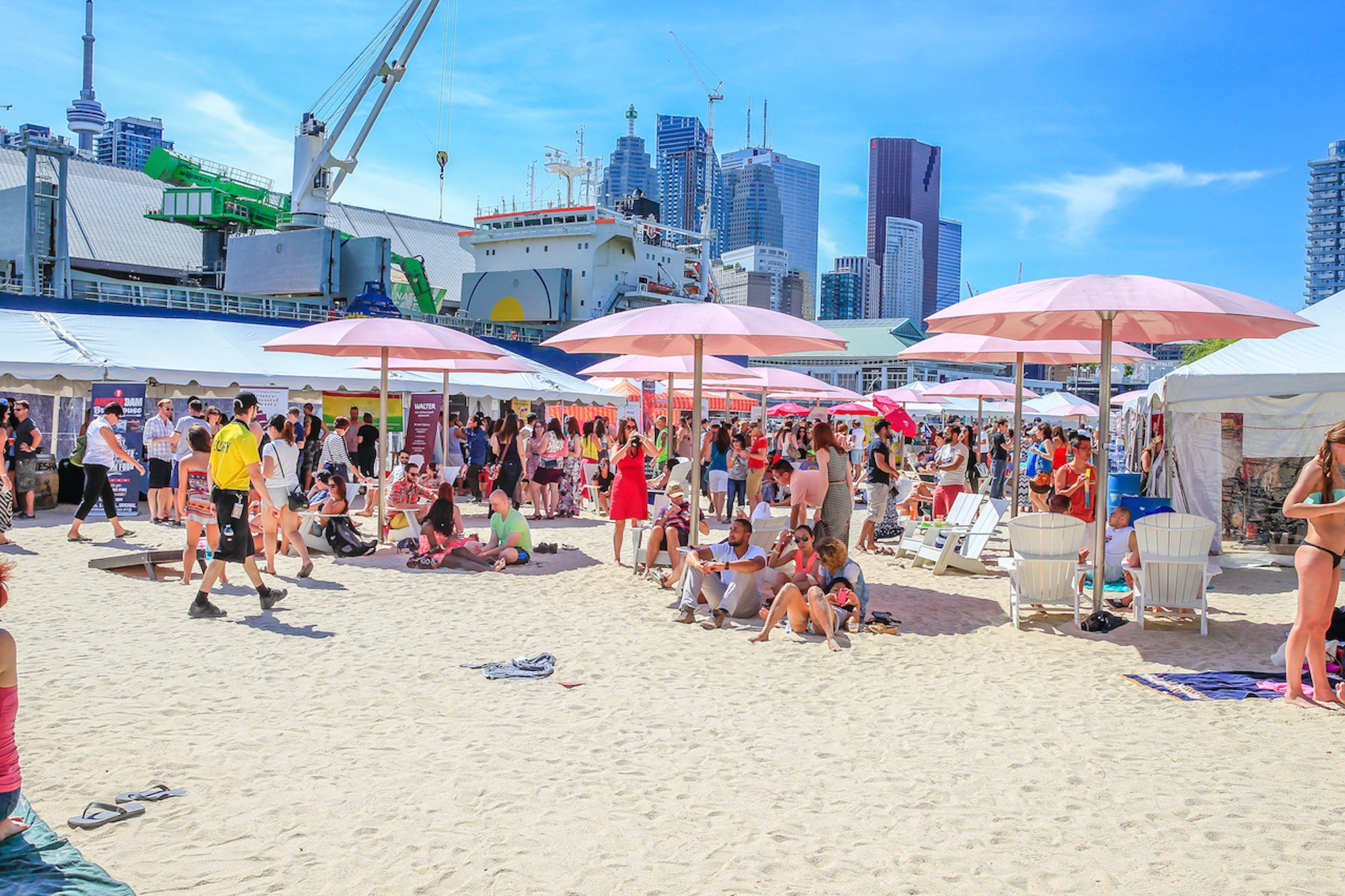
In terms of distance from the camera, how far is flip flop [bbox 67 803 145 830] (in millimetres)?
3277

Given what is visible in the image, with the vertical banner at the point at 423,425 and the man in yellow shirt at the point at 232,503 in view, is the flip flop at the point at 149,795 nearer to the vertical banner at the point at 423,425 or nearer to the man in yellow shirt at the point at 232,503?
the man in yellow shirt at the point at 232,503

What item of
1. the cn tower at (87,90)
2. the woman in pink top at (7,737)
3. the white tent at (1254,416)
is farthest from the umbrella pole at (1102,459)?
the cn tower at (87,90)

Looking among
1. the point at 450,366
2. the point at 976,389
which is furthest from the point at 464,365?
the point at 976,389

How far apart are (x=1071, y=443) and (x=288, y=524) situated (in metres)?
7.68

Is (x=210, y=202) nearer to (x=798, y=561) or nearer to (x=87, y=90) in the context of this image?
(x=798, y=561)

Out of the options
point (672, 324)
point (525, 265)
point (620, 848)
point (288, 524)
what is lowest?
point (620, 848)

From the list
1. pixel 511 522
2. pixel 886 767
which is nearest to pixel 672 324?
pixel 511 522

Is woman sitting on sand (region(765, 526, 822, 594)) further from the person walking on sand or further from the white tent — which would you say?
the person walking on sand

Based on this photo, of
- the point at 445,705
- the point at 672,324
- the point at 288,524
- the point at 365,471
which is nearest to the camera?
the point at 445,705

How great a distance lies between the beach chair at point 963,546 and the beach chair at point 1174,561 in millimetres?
2425

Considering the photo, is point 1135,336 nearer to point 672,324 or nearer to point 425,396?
point 672,324

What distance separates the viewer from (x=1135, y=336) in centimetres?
788

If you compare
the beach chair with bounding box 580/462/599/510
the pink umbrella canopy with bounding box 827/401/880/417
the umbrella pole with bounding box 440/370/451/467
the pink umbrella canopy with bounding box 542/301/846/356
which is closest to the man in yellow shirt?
the pink umbrella canopy with bounding box 542/301/846/356

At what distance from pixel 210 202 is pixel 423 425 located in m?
22.9
